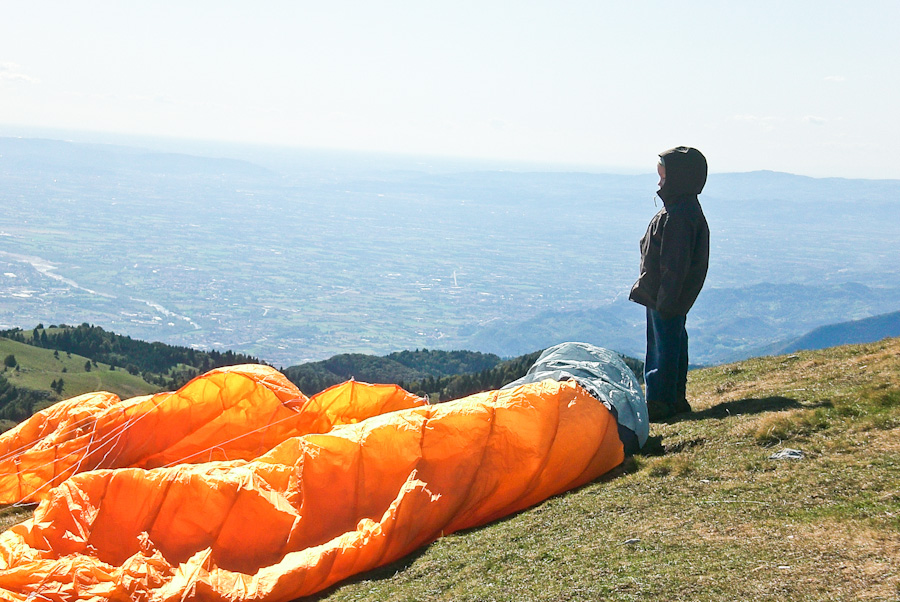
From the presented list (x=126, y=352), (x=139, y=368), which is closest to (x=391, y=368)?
(x=139, y=368)

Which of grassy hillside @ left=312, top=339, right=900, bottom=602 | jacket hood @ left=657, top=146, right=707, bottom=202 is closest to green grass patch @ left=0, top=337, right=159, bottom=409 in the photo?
jacket hood @ left=657, top=146, right=707, bottom=202

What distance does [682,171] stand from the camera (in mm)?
10867

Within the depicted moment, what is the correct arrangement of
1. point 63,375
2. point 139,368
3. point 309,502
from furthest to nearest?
point 139,368 < point 63,375 < point 309,502

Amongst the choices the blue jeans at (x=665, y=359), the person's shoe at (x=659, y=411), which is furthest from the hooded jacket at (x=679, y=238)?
the person's shoe at (x=659, y=411)

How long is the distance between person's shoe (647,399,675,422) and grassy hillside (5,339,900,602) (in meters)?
0.60

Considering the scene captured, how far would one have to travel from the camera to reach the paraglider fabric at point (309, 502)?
26.7 feet

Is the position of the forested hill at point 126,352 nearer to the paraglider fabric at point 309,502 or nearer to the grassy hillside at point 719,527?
the paraglider fabric at point 309,502

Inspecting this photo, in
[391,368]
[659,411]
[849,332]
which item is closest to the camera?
[659,411]

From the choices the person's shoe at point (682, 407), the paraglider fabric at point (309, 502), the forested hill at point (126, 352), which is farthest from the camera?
the forested hill at point (126, 352)

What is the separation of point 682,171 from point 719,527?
5.59m

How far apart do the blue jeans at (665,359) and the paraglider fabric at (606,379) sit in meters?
0.61

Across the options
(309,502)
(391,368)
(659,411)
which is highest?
(659,411)

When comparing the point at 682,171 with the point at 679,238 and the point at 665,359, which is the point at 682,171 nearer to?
the point at 679,238

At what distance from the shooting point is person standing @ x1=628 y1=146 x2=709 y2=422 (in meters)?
10.9
